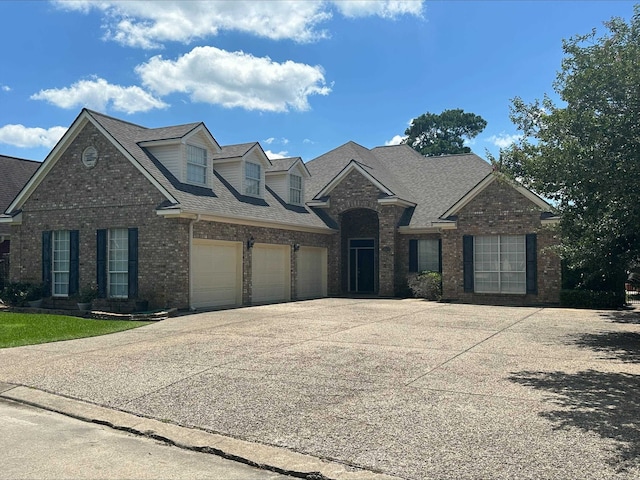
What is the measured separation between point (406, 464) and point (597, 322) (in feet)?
42.5

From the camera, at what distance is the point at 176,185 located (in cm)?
1964

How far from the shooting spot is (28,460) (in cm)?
552

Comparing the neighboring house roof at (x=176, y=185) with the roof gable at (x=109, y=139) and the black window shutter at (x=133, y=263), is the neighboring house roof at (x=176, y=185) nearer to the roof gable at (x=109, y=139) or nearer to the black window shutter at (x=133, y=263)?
the roof gable at (x=109, y=139)

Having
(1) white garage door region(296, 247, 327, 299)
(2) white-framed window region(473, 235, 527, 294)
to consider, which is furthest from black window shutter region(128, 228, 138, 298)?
(2) white-framed window region(473, 235, 527, 294)

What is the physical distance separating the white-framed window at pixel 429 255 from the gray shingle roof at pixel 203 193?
16.0ft

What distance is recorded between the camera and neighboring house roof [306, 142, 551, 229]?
85.7 ft

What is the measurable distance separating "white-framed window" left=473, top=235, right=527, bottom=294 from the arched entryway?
21.3 feet

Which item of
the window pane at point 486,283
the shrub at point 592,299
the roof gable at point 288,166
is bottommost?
the shrub at point 592,299

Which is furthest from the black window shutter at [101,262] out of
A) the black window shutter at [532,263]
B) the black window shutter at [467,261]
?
the black window shutter at [532,263]

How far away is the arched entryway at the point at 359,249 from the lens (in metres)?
28.2

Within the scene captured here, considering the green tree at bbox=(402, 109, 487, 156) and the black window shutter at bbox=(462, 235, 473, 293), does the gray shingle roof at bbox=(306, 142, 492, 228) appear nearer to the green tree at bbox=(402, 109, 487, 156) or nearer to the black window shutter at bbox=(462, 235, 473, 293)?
the black window shutter at bbox=(462, 235, 473, 293)

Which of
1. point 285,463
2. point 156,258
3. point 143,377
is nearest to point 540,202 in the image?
point 156,258

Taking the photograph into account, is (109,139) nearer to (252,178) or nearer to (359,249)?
(252,178)

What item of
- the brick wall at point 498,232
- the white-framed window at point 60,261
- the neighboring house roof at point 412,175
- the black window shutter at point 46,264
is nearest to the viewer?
the white-framed window at point 60,261
